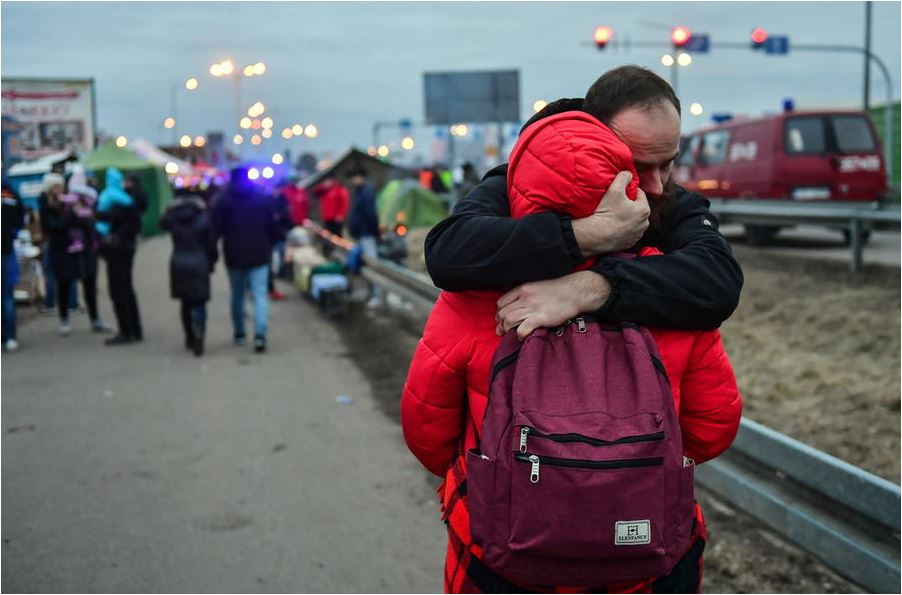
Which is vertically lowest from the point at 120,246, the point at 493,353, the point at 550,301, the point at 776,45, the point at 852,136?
the point at 120,246

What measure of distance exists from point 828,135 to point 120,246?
12436mm

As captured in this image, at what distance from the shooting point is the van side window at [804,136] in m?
18.1

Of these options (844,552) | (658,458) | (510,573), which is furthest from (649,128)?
(844,552)

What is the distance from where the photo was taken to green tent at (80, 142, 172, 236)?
31312 mm

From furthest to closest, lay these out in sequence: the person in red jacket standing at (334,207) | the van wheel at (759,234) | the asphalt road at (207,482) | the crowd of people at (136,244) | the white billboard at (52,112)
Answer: the white billboard at (52,112), the person in red jacket standing at (334,207), the van wheel at (759,234), the crowd of people at (136,244), the asphalt road at (207,482)

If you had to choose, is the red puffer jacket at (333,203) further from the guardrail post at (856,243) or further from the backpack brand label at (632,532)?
the backpack brand label at (632,532)

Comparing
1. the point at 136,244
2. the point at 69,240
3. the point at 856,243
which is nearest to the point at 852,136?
the point at 856,243

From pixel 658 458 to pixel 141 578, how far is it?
317 cm

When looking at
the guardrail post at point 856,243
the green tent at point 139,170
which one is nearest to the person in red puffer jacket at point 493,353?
the guardrail post at point 856,243

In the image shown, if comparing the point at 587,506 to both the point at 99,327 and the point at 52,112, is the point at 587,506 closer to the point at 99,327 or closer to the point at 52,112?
the point at 99,327

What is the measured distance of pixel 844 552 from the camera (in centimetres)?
379

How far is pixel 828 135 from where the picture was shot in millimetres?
18062

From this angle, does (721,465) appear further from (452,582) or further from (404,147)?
(404,147)

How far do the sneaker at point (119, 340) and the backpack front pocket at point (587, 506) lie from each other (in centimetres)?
1003
